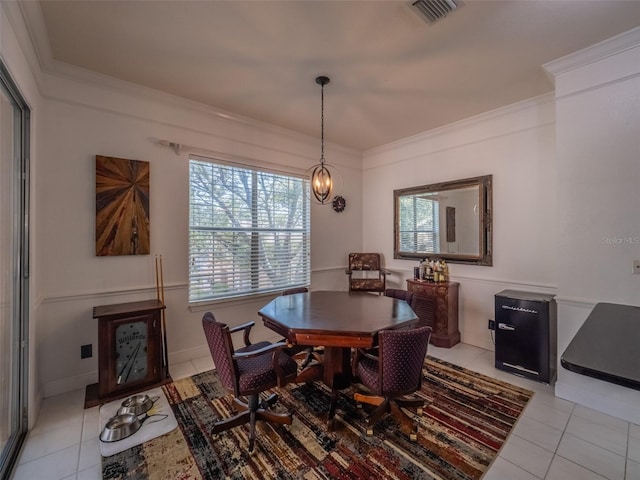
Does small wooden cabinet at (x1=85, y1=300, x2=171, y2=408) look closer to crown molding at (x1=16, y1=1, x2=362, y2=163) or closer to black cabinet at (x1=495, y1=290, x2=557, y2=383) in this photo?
crown molding at (x1=16, y1=1, x2=362, y2=163)

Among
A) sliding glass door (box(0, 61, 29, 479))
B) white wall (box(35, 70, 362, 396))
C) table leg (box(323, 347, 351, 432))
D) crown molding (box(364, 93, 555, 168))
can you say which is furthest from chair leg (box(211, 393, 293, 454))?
crown molding (box(364, 93, 555, 168))

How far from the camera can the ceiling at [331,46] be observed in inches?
76.9

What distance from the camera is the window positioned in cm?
340

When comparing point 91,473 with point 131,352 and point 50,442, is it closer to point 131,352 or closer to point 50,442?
point 50,442

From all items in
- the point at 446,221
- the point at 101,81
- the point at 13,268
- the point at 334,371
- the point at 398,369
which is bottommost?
the point at 334,371

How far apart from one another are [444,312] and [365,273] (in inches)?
59.9

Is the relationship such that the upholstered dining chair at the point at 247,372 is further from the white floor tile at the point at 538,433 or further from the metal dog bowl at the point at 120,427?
the white floor tile at the point at 538,433

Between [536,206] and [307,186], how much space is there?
287cm

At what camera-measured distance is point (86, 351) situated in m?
2.72

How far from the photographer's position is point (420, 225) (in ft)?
14.1

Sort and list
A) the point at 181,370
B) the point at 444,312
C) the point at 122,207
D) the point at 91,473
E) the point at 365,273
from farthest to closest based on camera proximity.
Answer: the point at 365,273
the point at 444,312
the point at 181,370
the point at 122,207
the point at 91,473

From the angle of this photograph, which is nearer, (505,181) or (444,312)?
(505,181)

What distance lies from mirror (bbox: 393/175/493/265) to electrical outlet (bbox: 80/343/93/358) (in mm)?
3952

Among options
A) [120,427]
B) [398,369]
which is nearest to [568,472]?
[398,369]
